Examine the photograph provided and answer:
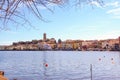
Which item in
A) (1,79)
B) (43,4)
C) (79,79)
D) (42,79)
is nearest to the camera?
(43,4)

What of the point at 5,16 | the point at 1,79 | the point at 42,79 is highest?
the point at 5,16

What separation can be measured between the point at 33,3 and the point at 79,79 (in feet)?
122

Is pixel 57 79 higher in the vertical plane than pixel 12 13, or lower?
lower

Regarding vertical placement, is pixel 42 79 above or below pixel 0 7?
below

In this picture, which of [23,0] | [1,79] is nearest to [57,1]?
[23,0]

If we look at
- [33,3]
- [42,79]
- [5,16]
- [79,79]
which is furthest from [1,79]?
[42,79]

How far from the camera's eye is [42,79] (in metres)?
42.7

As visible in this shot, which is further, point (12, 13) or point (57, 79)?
point (57, 79)

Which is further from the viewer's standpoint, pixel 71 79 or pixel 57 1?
pixel 71 79

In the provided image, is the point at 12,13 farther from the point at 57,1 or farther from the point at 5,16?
the point at 57,1

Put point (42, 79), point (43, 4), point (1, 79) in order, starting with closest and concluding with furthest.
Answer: point (43, 4) < point (1, 79) < point (42, 79)

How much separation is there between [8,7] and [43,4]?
0.32 meters

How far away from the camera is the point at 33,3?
2854mm

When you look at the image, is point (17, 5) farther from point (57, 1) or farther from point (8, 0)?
point (57, 1)
